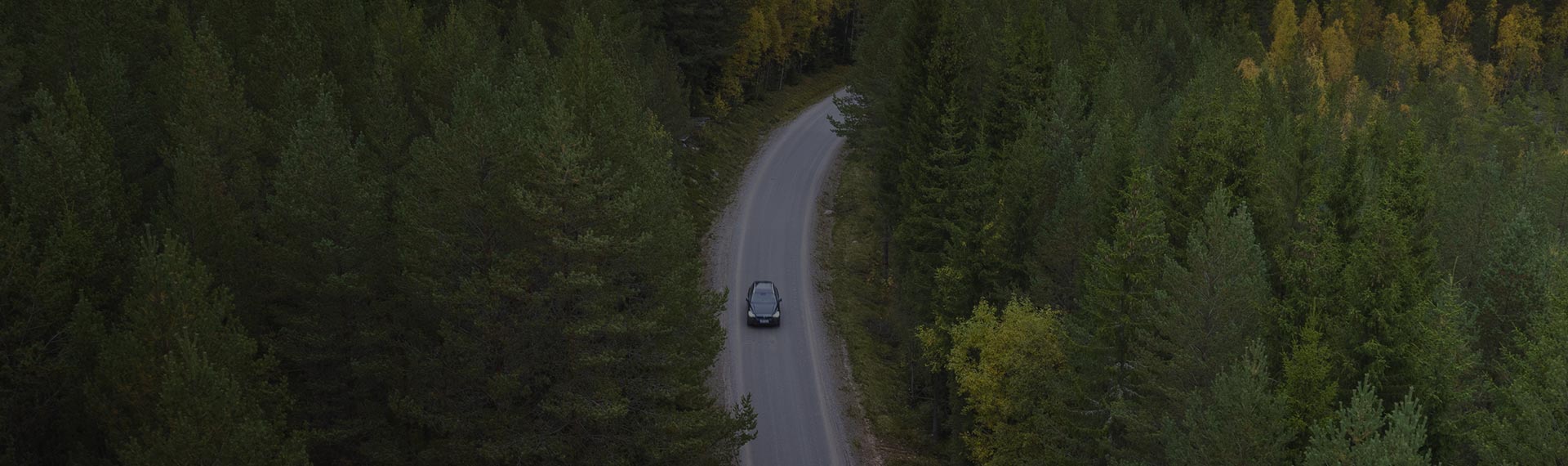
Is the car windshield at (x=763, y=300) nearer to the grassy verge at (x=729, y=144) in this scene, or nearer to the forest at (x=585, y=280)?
the forest at (x=585, y=280)

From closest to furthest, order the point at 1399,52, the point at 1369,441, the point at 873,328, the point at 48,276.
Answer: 1. the point at 1369,441
2. the point at 48,276
3. the point at 873,328
4. the point at 1399,52

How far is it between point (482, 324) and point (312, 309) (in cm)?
593

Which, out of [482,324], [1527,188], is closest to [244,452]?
[482,324]

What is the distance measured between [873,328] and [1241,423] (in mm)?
26960

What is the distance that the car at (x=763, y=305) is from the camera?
153ft

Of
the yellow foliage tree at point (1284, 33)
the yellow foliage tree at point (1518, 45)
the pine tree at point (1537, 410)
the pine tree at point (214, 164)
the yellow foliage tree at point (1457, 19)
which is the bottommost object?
the yellow foliage tree at point (1518, 45)

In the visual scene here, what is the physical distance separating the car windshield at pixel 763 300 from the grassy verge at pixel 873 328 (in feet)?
9.19

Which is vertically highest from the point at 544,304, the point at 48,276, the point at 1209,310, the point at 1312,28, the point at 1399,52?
the point at 48,276

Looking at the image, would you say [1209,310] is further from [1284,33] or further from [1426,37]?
[1426,37]

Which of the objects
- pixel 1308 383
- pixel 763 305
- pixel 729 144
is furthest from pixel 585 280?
pixel 729 144

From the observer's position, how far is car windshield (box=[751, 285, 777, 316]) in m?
46.8

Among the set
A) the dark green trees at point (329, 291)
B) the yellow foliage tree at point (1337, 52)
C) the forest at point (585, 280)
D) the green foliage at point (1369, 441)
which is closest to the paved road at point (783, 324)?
the forest at point (585, 280)

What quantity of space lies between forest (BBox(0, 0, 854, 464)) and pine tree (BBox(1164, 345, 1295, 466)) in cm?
1090

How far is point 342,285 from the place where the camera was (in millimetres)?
26109
